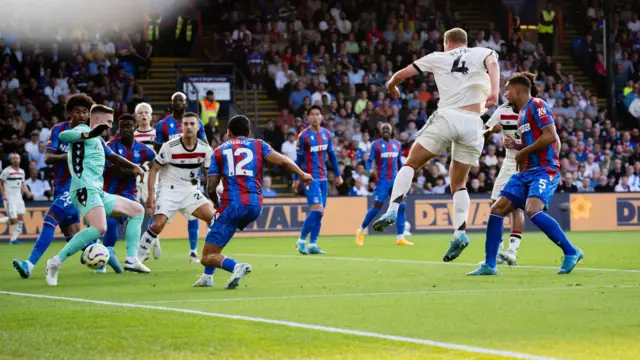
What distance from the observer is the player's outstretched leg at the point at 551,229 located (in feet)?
37.4

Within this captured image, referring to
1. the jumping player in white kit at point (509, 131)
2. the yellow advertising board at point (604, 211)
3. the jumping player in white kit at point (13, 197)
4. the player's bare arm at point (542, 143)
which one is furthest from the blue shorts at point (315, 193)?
the yellow advertising board at point (604, 211)

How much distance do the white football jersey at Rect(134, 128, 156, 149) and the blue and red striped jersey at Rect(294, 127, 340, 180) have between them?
3640 millimetres

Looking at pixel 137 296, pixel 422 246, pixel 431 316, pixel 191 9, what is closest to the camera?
pixel 431 316

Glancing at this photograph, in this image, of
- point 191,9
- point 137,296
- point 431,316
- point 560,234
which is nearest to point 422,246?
point 560,234

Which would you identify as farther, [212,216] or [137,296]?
[212,216]

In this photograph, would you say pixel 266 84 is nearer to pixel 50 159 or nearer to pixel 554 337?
pixel 50 159

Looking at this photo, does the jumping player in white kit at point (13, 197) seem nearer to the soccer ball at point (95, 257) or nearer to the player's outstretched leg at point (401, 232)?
the player's outstretched leg at point (401, 232)

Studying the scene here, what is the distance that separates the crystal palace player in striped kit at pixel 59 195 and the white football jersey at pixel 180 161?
5.14 feet

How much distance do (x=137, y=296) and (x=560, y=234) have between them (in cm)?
465

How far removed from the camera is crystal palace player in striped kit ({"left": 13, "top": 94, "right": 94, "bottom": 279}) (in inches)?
480

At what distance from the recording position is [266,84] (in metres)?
31.7

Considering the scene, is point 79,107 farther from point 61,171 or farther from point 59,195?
point 59,195

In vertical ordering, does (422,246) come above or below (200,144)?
below

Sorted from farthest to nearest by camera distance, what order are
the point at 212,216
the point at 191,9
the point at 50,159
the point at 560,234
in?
the point at 191,9 → the point at 212,216 → the point at 50,159 → the point at 560,234
